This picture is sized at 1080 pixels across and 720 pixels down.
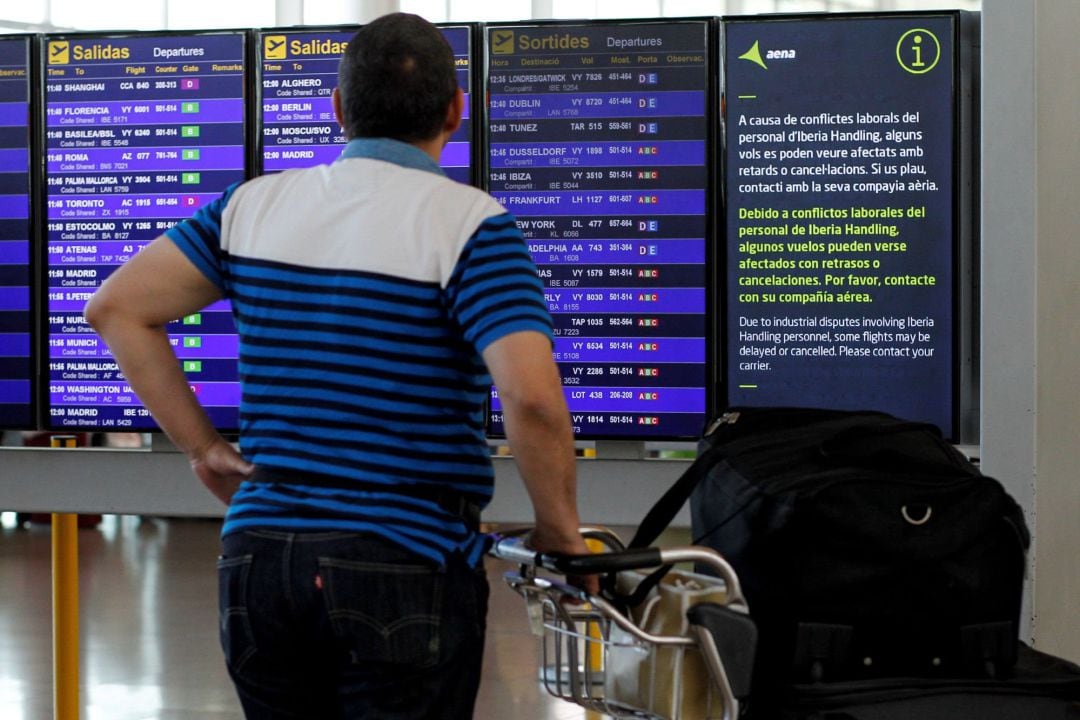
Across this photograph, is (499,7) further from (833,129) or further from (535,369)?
(535,369)

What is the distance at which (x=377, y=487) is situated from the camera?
1.63 m

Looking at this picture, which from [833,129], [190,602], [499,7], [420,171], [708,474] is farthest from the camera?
[499,7]

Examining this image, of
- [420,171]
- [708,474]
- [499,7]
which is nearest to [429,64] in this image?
[420,171]

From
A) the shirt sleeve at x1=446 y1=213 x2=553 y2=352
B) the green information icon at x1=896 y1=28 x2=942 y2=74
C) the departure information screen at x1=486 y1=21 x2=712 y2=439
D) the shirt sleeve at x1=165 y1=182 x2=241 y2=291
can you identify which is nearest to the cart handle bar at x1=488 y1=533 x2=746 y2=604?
the shirt sleeve at x1=446 y1=213 x2=553 y2=352

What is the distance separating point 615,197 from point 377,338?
1.81 m

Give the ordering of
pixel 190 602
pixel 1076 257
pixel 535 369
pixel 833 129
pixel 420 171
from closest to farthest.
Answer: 1. pixel 535 369
2. pixel 420 171
3. pixel 1076 257
4. pixel 833 129
5. pixel 190 602

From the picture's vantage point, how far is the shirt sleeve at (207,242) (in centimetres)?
178

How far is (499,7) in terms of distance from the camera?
1298 centimetres

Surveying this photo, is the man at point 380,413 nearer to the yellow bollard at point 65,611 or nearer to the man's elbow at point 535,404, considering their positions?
the man's elbow at point 535,404

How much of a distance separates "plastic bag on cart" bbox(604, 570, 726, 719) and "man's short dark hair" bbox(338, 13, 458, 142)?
683mm

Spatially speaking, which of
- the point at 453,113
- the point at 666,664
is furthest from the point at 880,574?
the point at 453,113

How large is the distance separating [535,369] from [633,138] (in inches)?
73.1

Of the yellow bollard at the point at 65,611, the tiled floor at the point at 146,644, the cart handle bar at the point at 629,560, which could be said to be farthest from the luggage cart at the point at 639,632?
the tiled floor at the point at 146,644

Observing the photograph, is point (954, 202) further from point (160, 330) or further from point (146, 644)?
point (146, 644)
